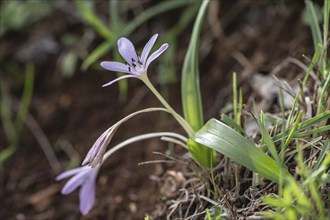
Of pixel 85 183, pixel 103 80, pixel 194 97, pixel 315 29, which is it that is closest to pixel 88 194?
pixel 85 183

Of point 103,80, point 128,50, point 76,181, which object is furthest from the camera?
point 103,80

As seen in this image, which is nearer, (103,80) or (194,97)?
(194,97)

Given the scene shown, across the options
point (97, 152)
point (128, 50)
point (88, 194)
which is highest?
point (128, 50)

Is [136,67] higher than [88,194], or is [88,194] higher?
[136,67]

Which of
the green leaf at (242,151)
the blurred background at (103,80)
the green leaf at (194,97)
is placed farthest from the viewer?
the blurred background at (103,80)

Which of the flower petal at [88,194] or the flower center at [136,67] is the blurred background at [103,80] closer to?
the flower petal at [88,194]

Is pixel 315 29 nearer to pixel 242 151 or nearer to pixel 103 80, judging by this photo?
pixel 242 151

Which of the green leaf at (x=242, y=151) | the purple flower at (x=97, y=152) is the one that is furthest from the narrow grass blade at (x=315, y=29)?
the purple flower at (x=97, y=152)

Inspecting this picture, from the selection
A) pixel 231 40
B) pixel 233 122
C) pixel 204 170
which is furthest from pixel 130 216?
pixel 231 40
